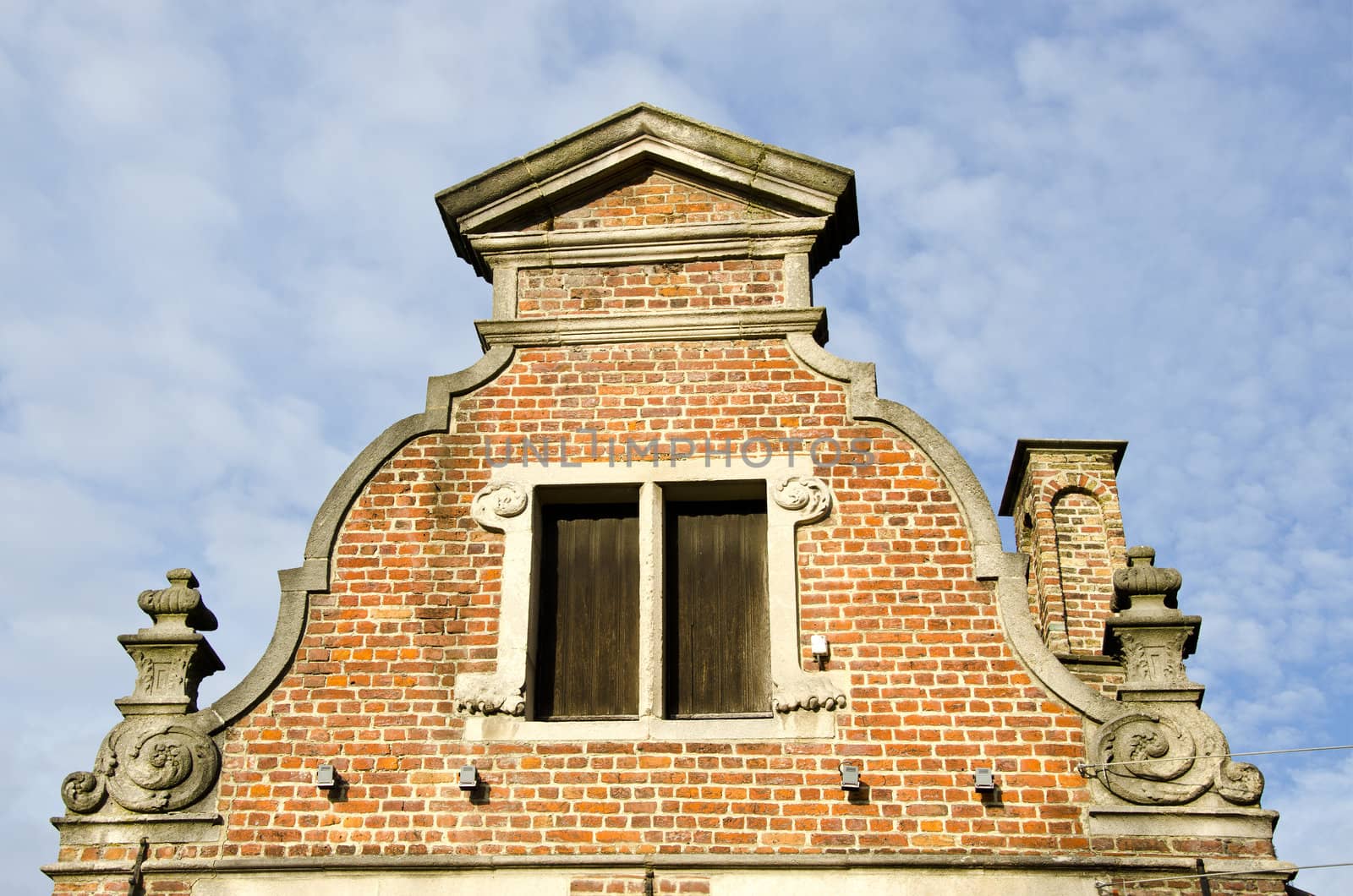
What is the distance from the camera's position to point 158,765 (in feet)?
25.3

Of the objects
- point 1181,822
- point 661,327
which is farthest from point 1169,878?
point 661,327

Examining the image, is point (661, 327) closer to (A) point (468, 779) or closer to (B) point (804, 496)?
(B) point (804, 496)

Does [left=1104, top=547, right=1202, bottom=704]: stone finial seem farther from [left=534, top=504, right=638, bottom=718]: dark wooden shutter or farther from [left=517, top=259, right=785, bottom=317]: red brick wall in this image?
[left=517, top=259, right=785, bottom=317]: red brick wall

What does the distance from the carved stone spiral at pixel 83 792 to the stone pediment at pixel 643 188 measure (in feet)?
12.6

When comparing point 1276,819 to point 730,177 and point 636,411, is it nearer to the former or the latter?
point 636,411

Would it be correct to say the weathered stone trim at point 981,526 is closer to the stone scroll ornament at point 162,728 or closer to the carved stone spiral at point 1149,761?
the carved stone spiral at point 1149,761

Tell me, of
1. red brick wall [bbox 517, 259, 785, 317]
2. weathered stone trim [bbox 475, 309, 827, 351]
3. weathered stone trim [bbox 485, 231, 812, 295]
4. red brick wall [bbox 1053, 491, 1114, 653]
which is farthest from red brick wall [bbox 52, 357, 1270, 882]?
red brick wall [bbox 1053, 491, 1114, 653]

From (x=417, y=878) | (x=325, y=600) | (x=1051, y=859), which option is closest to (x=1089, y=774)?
(x=1051, y=859)

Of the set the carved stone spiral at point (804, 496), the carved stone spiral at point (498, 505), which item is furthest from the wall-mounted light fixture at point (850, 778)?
the carved stone spiral at point (498, 505)

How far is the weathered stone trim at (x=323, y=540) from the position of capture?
7.89m

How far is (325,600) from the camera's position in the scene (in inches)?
322

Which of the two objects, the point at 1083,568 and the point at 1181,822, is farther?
the point at 1083,568

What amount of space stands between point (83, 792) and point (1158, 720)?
5.55 meters

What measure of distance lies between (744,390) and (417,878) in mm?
3273
